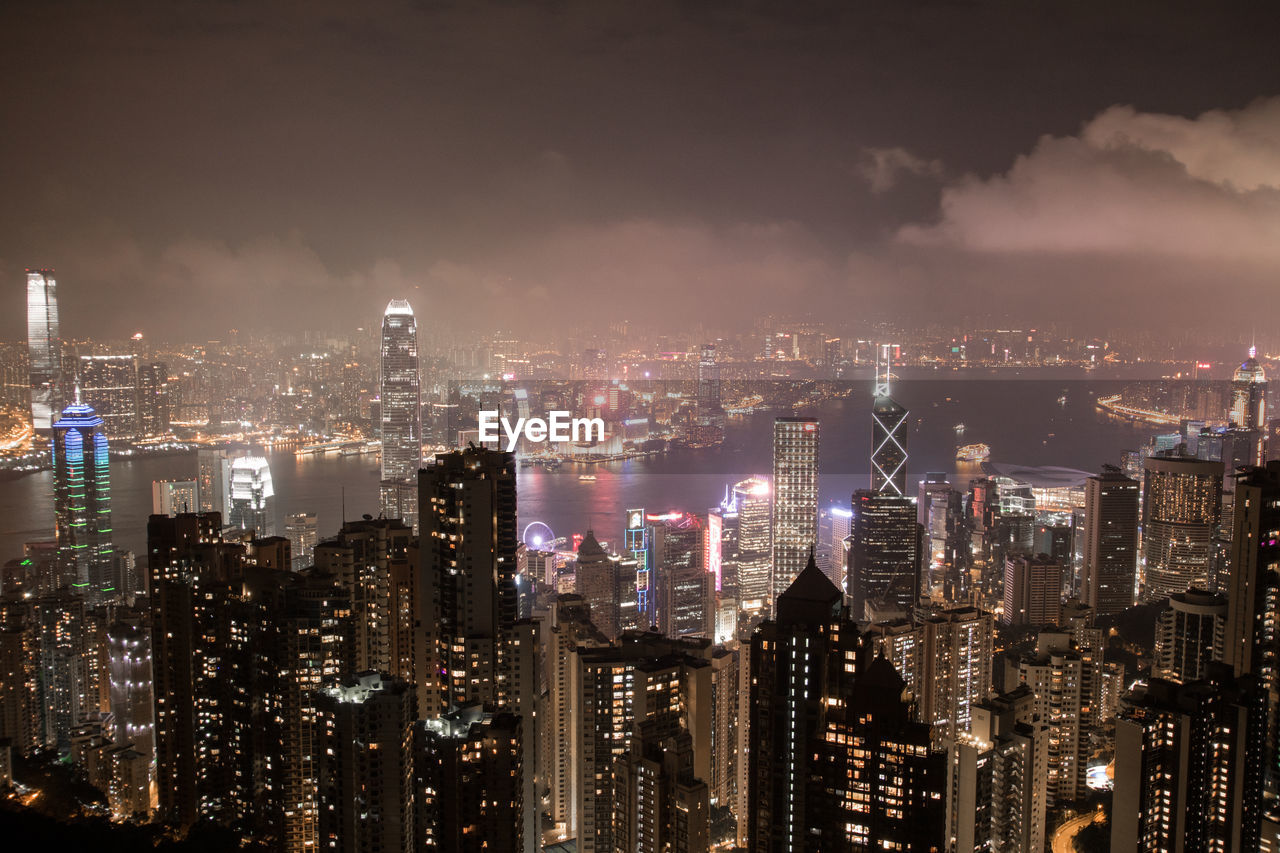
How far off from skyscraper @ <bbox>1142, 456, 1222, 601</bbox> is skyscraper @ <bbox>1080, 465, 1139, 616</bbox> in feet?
0.46

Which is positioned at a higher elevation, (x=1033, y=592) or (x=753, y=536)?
(x=753, y=536)

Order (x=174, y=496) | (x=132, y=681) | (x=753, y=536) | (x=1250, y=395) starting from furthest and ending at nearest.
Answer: (x=753, y=536) → (x=1250, y=395) → (x=174, y=496) → (x=132, y=681)

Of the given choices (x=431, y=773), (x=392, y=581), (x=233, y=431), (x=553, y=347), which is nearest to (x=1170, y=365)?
(x=553, y=347)

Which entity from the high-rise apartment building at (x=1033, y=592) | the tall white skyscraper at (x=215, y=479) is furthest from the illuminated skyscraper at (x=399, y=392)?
the high-rise apartment building at (x=1033, y=592)

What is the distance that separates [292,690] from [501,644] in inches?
41.5

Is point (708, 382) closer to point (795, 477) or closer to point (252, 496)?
point (795, 477)

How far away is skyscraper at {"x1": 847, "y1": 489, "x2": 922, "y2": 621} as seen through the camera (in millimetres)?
8656

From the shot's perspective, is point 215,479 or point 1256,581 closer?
point 1256,581

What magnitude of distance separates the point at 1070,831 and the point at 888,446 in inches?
209

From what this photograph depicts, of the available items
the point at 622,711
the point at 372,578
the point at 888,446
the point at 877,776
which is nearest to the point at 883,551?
the point at 888,446

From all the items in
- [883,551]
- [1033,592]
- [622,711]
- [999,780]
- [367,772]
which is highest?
[367,772]

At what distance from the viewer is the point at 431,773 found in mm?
3756

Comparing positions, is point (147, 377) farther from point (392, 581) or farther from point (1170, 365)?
point (1170, 365)

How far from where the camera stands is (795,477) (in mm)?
10148
